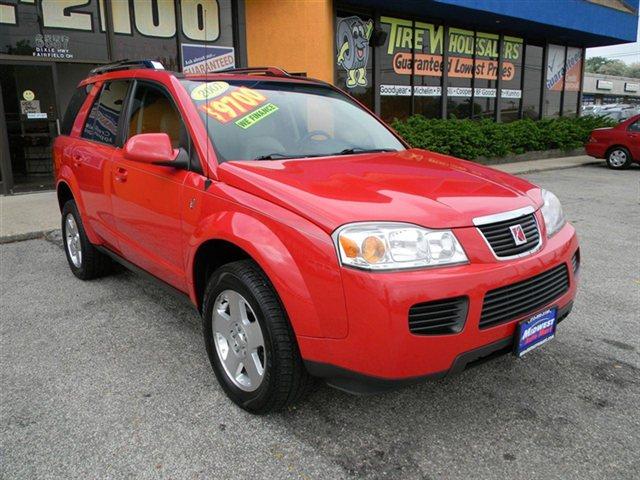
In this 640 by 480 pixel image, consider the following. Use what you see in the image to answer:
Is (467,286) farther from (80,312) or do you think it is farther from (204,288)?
(80,312)

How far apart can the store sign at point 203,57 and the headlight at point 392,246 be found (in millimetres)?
8982

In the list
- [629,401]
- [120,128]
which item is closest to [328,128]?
[120,128]

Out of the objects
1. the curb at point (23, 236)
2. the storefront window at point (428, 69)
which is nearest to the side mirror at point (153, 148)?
the curb at point (23, 236)

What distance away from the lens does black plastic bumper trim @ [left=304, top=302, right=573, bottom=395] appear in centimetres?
229

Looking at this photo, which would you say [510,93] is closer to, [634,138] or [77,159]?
[634,138]

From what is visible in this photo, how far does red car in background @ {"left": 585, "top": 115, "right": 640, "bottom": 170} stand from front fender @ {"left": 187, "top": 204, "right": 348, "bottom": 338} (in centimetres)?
1425

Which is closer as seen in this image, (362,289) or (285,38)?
(362,289)

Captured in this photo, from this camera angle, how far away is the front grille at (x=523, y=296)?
2.38 meters

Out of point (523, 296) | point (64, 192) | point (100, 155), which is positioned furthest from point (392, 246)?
point (64, 192)

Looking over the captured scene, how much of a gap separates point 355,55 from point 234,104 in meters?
9.87

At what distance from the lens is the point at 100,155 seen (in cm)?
415

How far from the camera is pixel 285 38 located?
10984 mm

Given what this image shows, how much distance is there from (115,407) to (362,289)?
1596mm

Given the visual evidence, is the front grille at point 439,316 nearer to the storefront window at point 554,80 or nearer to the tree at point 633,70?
the storefront window at point 554,80
